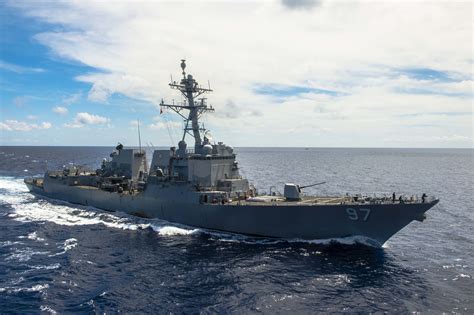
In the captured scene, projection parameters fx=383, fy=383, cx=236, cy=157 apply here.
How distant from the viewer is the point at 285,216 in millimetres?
25484

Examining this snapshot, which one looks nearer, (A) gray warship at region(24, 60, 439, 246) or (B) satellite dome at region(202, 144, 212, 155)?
(A) gray warship at region(24, 60, 439, 246)

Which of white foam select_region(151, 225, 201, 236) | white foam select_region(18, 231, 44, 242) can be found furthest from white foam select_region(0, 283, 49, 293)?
white foam select_region(151, 225, 201, 236)

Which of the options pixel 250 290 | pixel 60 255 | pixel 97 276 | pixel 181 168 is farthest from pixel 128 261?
pixel 181 168

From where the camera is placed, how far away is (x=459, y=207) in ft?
138

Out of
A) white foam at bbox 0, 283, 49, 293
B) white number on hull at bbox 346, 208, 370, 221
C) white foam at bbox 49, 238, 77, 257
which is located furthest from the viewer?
white foam at bbox 49, 238, 77, 257

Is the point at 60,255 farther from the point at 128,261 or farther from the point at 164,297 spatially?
the point at 164,297

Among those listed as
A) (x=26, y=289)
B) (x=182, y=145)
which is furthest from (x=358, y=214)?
(x=26, y=289)

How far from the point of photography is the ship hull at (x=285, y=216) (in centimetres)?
2357

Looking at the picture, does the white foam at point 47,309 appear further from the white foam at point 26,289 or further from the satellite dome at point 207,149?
the satellite dome at point 207,149

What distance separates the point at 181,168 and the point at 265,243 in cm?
1004

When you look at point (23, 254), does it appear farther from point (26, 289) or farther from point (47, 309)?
point (47, 309)

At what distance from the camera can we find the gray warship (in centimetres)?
2406

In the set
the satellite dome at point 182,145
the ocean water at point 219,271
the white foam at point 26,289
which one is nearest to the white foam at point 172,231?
the ocean water at point 219,271

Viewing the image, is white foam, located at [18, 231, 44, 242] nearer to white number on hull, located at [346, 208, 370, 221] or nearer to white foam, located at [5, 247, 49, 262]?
white foam, located at [5, 247, 49, 262]
